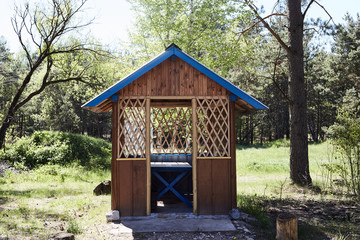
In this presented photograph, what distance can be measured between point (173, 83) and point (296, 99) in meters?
4.41

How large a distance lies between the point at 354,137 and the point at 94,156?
11035mm

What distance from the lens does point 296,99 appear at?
8.94 metres

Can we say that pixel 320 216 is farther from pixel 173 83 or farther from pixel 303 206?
pixel 173 83

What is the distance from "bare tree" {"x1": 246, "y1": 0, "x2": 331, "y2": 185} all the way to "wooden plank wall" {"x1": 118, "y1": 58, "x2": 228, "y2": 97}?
11.2 feet

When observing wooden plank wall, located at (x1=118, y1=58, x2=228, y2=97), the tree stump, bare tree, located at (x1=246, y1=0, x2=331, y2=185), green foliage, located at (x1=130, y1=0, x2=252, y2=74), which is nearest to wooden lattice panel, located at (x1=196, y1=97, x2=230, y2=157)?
wooden plank wall, located at (x1=118, y1=58, x2=228, y2=97)

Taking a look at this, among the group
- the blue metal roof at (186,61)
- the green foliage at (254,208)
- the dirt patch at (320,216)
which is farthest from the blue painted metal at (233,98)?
the dirt patch at (320,216)

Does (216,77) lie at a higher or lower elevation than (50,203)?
higher

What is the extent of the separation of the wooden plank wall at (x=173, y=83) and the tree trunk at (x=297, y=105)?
357cm

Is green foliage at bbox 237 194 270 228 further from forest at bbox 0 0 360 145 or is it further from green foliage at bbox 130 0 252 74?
green foliage at bbox 130 0 252 74

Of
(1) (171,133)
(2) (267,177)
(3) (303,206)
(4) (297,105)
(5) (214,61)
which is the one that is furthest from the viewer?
(5) (214,61)

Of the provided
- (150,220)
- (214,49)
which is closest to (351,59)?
(214,49)

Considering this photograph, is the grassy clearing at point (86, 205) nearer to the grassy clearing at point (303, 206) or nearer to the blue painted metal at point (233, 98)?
the grassy clearing at point (303, 206)

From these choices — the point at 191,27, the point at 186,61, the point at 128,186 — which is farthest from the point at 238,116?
the point at 191,27

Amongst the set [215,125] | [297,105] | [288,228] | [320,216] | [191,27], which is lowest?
[320,216]
